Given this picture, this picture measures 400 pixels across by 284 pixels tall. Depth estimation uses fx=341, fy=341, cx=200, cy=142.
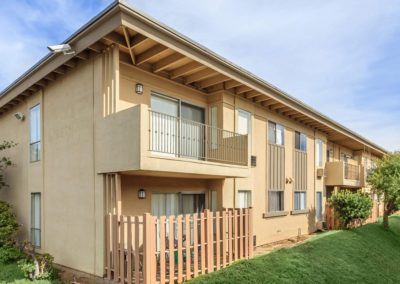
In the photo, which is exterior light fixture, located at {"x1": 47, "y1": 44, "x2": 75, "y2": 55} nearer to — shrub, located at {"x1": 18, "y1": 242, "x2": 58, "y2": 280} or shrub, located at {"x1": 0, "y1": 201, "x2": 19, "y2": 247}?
shrub, located at {"x1": 18, "y1": 242, "x2": 58, "y2": 280}

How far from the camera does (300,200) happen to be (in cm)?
1820

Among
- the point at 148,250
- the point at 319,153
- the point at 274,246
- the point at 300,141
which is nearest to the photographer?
the point at 148,250

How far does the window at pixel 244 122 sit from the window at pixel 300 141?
16.3 ft

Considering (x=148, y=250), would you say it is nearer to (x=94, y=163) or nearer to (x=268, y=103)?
(x=94, y=163)

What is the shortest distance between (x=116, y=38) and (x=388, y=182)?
1791cm

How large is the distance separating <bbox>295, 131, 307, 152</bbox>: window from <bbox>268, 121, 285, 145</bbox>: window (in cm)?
167

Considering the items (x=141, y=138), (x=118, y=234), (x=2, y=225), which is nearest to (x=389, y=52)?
(x=141, y=138)

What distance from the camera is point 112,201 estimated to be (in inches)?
354

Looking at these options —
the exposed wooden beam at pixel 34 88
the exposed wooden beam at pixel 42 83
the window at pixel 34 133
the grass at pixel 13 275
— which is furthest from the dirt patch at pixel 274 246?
the exposed wooden beam at pixel 34 88

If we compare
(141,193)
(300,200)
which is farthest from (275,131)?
(141,193)

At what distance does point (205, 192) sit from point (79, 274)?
5.10m

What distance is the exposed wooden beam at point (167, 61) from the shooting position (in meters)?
9.96

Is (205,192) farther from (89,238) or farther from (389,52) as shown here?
(389,52)

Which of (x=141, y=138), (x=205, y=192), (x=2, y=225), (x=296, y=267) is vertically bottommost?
(x=296, y=267)
